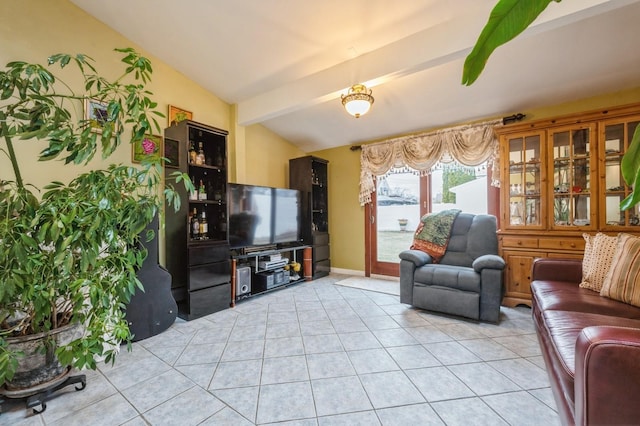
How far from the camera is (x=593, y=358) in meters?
0.88

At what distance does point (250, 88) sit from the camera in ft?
11.1

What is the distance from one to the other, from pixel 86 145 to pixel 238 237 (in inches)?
86.3

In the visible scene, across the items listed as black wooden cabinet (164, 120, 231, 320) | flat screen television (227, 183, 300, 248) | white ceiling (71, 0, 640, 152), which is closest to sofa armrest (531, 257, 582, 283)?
white ceiling (71, 0, 640, 152)

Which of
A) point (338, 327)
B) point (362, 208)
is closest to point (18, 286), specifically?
point (338, 327)

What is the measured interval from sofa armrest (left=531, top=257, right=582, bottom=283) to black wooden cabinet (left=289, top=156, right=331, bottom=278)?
110 inches

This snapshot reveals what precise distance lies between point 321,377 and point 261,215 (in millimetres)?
2284

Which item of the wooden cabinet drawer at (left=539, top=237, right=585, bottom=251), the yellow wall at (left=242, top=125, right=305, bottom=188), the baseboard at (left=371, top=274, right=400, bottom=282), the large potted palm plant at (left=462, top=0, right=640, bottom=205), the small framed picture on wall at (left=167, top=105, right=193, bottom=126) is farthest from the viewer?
the baseboard at (left=371, top=274, right=400, bottom=282)

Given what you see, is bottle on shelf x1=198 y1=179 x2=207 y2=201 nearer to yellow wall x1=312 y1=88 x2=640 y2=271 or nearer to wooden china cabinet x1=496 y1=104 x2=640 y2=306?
yellow wall x1=312 y1=88 x2=640 y2=271

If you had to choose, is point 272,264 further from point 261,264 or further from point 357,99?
point 357,99

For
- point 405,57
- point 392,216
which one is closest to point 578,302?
point 405,57

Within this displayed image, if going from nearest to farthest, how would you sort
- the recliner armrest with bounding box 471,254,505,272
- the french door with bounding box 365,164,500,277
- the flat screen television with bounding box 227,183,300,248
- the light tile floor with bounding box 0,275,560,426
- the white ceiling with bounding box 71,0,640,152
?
the light tile floor with bounding box 0,275,560,426
the white ceiling with bounding box 71,0,640,152
the recliner armrest with bounding box 471,254,505,272
the flat screen television with bounding box 227,183,300,248
the french door with bounding box 365,164,500,277

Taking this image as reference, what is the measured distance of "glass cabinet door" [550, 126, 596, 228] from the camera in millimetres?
2656

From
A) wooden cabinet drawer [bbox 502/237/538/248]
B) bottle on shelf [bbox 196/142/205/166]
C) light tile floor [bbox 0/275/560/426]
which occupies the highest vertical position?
bottle on shelf [bbox 196/142/205/166]

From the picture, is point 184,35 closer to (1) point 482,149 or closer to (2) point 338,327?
(2) point 338,327
